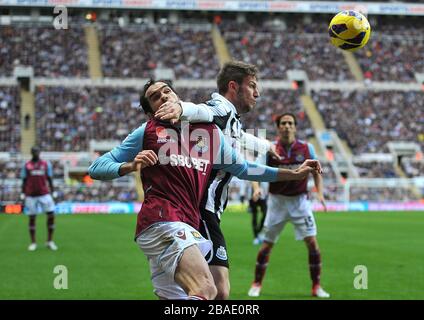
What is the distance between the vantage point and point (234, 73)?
639cm

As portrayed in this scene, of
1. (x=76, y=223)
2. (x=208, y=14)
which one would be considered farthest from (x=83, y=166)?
(x=208, y=14)

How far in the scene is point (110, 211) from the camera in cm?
3697

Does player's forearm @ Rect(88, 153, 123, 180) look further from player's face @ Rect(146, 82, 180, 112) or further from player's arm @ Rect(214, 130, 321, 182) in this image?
player's arm @ Rect(214, 130, 321, 182)

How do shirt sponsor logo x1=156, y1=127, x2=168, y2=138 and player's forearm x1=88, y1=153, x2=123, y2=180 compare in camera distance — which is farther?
shirt sponsor logo x1=156, y1=127, x2=168, y2=138

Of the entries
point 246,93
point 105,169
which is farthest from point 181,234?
point 246,93

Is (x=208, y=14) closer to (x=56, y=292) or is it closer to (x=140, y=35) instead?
(x=140, y=35)

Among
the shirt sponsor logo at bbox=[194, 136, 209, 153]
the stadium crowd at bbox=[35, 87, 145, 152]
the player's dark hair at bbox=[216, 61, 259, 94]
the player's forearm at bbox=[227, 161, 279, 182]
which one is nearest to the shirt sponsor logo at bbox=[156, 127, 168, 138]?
the shirt sponsor logo at bbox=[194, 136, 209, 153]

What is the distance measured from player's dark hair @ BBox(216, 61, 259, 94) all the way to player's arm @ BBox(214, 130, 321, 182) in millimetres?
746

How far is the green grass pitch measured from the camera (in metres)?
10.5

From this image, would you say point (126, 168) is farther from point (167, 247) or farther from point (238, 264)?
point (238, 264)

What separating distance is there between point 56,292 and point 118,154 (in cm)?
544

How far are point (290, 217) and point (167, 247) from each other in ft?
19.1

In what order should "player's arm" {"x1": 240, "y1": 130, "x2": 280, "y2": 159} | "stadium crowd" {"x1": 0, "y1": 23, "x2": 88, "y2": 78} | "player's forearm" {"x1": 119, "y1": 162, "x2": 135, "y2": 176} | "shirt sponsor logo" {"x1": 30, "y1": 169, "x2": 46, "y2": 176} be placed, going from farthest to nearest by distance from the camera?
"stadium crowd" {"x1": 0, "y1": 23, "x2": 88, "y2": 78}
"shirt sponsor logo" {"x1": 30, "y1": 169, "x2": 46, "y2": 176}
"player's arm" {"x1": 240, "y1": 130, "x2": 280, "y2": 159}
"player's forearm" {"x1": 119, "y1": 162, "x2": 135, "y2": 176}

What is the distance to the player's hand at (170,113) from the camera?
5078mm
